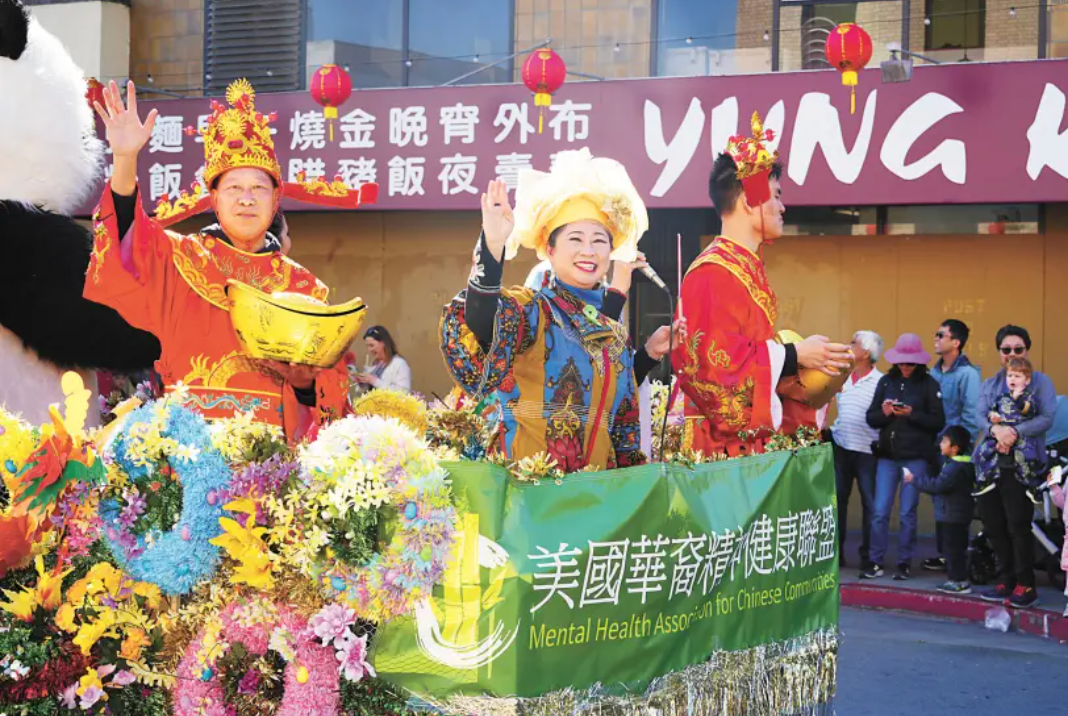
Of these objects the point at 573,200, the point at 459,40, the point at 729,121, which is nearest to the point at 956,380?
the point at 729,121

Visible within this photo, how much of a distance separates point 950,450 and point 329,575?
6.92m

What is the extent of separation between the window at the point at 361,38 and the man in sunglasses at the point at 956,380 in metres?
5.69

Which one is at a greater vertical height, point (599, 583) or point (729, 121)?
point (729, 121)

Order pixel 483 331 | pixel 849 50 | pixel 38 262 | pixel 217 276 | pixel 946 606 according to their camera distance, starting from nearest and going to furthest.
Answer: pixel 483 331 → pixel 217 276 → pixel 38 262 → pixel 946 606 → pixel 849 50

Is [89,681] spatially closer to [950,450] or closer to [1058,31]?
[950,450]

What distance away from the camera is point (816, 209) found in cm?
1228

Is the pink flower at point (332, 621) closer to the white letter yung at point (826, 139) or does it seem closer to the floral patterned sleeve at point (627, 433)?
the floral patterned sleeve at point (627, 433)

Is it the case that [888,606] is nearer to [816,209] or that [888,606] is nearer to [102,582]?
[816,209]

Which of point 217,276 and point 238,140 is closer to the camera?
point 217,276

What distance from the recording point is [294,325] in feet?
14.1

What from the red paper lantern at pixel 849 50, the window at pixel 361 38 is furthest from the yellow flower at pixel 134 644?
the window at pixel 361 38

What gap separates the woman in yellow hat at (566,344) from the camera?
14.3ft

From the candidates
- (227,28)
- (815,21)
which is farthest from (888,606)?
(227,28)

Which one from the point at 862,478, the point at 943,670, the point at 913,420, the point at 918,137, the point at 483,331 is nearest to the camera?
the point at 483,331
